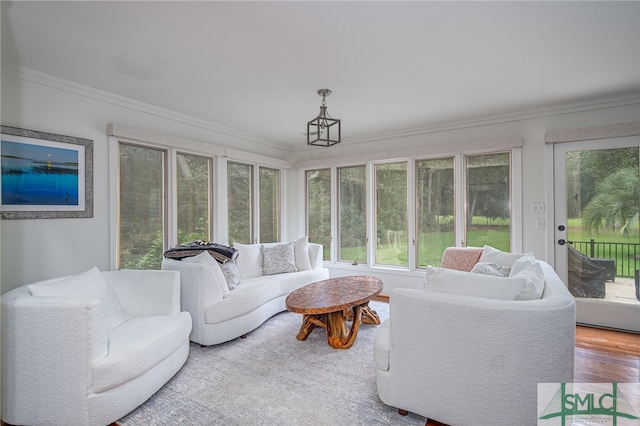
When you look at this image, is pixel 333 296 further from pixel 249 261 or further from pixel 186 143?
pixel 186 143

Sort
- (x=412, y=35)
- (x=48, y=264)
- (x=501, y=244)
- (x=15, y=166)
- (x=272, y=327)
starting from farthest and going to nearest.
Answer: (x=501, y=244) < (x=272, y=327) < (x=48, y=264) < (x=15, y=166) < (x=412, y=35)

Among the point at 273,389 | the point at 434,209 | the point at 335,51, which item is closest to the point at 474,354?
the point at 273,389

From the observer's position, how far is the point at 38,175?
2.63 metres

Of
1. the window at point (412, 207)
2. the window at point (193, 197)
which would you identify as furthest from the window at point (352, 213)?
the window at point (193, 197)

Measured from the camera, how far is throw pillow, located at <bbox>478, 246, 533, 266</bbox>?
2.98 metres

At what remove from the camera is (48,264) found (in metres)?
2.68

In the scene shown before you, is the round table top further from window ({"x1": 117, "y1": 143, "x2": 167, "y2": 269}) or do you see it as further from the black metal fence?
the black metal fence

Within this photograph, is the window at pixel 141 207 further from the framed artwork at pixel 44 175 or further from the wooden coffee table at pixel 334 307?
the wooden coffee table at pixel 334 307

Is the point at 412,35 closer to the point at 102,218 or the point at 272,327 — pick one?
the point at 272,327

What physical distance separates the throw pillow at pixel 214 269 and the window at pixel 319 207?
258cm

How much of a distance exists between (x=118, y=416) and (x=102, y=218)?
6.34 feet

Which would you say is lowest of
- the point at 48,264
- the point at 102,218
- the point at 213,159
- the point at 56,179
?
the point at 48,264

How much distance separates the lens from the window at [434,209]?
4332 millimetres

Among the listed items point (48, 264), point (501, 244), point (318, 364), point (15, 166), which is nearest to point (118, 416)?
point (318, 364)
